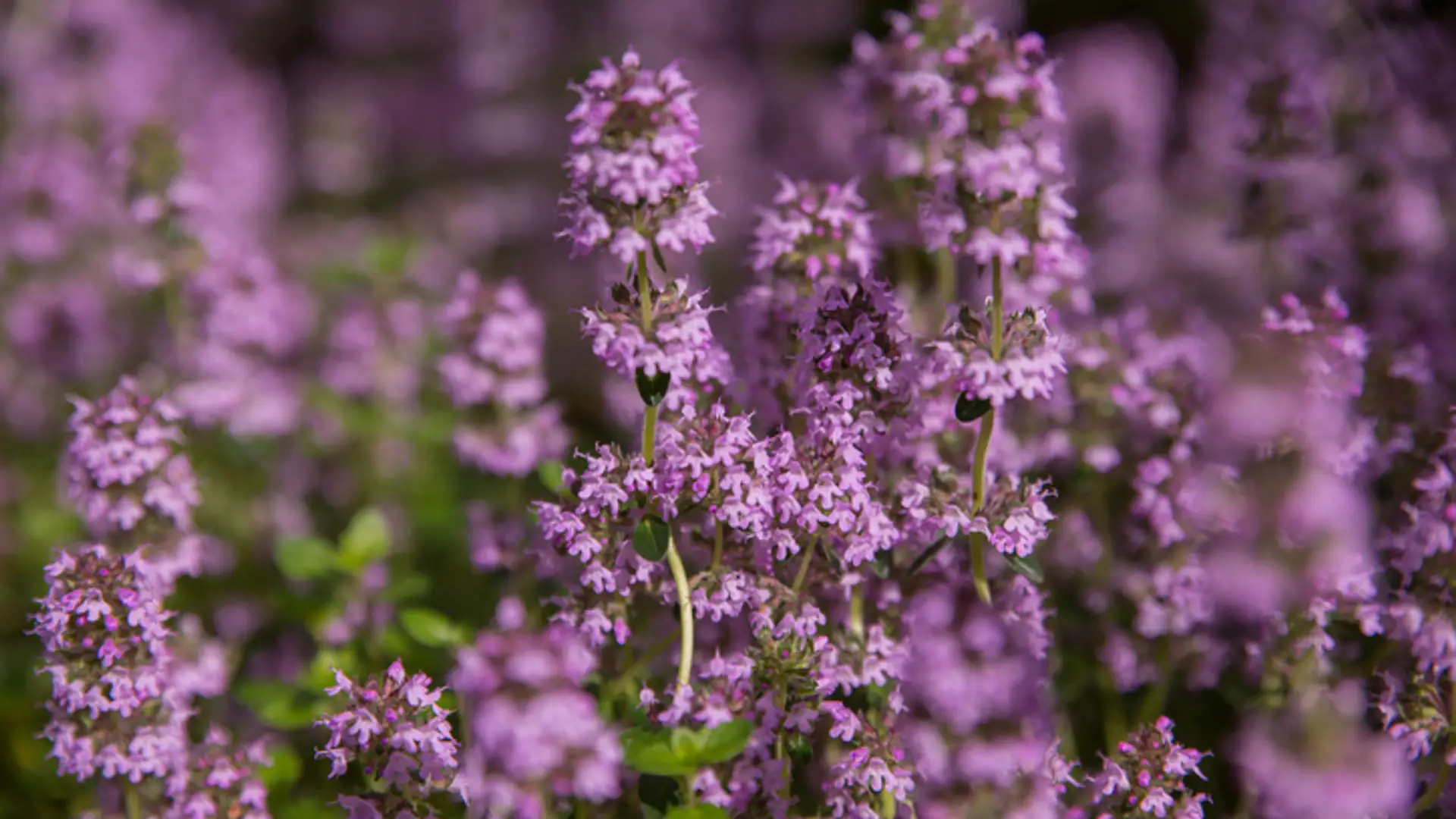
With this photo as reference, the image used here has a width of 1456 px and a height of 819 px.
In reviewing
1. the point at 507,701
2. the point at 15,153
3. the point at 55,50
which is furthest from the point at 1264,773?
the point at 55,50

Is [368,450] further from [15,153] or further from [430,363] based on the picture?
[15,153]

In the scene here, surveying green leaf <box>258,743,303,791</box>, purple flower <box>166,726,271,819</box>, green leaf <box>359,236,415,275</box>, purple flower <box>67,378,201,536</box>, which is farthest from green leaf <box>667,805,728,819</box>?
green leaf <box>359,236,415,275</box>

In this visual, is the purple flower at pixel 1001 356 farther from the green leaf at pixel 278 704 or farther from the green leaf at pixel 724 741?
the green leaf at pixel 278 704

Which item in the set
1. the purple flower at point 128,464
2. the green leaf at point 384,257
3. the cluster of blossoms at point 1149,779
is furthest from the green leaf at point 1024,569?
the green leaf at point 384,257

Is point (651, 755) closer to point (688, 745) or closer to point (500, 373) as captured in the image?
point (688, 745)

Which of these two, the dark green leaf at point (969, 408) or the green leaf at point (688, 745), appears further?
the dark green leaf at point (969, 408)

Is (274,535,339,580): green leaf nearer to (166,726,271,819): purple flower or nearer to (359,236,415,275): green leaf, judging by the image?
(166,726,271,819): purple flower
